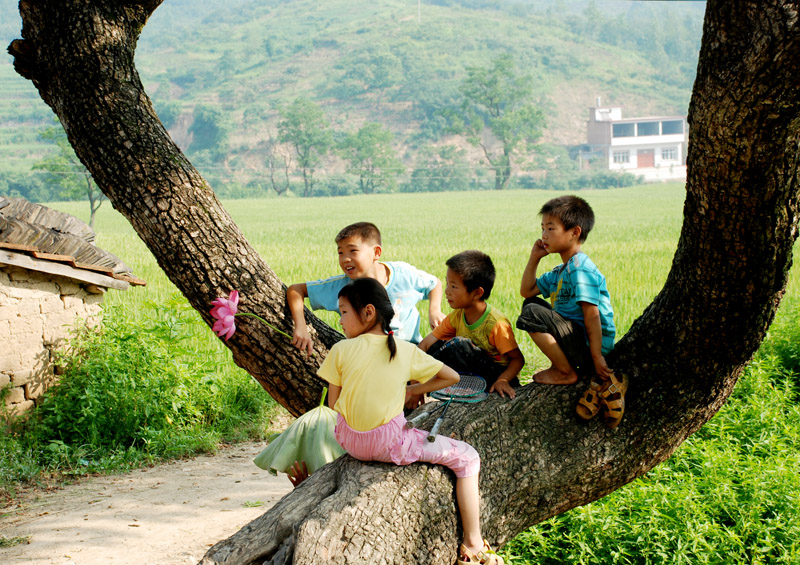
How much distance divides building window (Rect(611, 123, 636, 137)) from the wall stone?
72.6 meters

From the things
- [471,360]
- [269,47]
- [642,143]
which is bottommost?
[471,360]

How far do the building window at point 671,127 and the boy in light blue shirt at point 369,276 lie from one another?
7436 cm

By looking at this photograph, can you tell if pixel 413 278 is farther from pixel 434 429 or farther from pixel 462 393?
→ pixel 434 429

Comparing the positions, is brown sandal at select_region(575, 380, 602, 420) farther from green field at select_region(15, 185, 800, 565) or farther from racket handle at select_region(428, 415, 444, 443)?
green field at select_region(15, 185, 800, 565)

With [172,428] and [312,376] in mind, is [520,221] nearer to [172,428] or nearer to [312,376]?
[172,428]

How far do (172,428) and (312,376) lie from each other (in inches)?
133

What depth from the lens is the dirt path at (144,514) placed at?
432 centimetres

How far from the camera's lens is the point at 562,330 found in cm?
302

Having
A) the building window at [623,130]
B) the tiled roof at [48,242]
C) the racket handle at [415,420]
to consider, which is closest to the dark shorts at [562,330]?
the racket handle at [415,420]

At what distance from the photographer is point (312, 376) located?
3.43 m

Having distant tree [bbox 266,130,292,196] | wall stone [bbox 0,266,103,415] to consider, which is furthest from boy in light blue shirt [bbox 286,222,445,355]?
distant tree [bbox 266,130,292,196]

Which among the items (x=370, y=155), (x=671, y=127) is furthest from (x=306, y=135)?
(x=671, y=127)

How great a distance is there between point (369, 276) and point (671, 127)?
250ft

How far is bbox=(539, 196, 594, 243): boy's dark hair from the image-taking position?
10.5 ft
